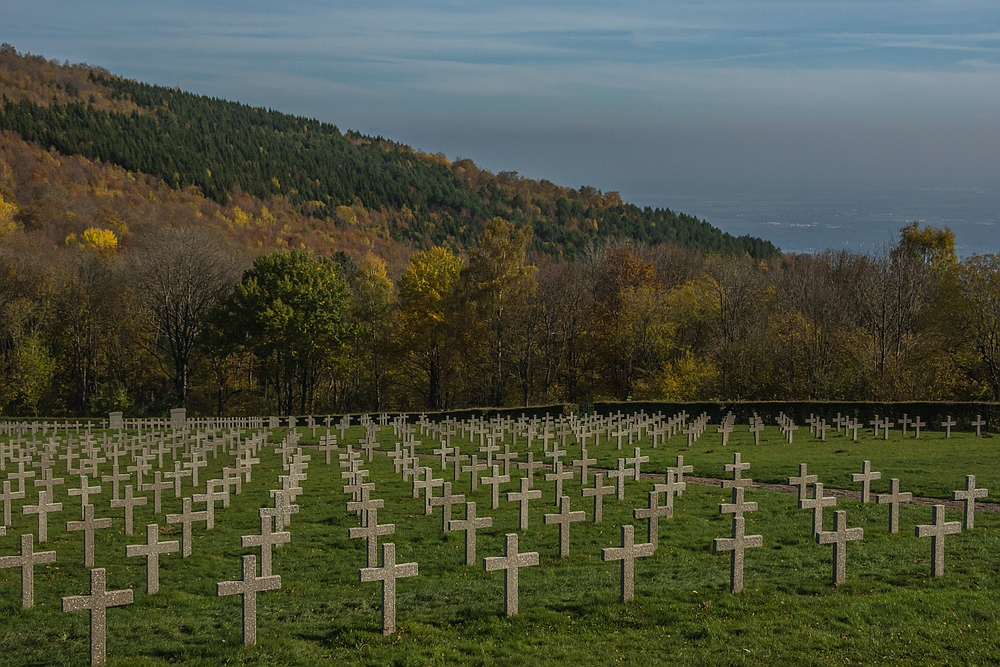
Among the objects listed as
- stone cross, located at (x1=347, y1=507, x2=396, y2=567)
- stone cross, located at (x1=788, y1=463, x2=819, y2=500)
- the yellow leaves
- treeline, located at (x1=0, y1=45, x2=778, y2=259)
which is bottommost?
stone cross, located at (x1=788, y1=463, x2=819, y2=500)

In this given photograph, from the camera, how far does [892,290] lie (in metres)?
58.6

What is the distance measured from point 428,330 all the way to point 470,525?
50813 mm

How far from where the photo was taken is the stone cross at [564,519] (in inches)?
515

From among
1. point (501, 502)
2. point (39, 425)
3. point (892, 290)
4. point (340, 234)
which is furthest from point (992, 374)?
point (340, 234)

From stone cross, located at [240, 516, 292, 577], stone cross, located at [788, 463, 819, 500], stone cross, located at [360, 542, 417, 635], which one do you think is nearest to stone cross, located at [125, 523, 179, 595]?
stone cross, located at [240, 516, 292, 577]

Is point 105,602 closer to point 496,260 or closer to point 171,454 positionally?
point 171,454

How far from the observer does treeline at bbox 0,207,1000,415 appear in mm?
57125

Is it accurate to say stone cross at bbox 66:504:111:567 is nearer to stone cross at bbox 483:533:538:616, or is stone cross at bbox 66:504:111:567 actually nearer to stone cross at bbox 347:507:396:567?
stone cross at bbox 347:507:396:567

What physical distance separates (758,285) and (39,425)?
48597mm

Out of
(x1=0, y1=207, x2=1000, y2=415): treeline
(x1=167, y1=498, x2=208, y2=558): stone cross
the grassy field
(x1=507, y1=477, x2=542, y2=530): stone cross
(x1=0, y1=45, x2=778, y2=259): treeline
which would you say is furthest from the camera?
(x1=0, y1=45, x2=778, y2=259): treeline

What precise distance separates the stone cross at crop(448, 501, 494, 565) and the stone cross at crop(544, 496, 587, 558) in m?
0.84

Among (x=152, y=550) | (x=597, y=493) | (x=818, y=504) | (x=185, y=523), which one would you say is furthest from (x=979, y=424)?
(x=152, y=550)

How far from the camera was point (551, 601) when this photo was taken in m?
10.6

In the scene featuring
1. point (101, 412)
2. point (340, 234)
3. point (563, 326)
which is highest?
point (340, 234)
